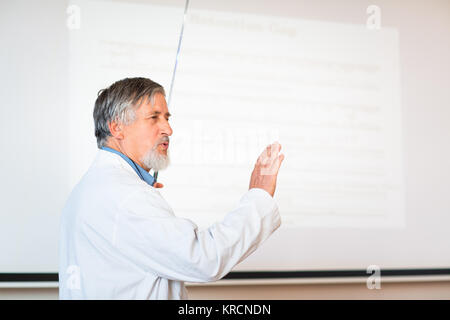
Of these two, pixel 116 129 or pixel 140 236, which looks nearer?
pixel 140 236

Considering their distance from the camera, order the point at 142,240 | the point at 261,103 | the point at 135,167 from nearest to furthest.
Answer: the point at 142,240 → the point at 135,167 → the point at 261,103

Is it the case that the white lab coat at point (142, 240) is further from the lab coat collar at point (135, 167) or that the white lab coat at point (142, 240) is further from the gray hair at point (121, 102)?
the gray hair at point (121, 102)

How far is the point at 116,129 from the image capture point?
1.25 m

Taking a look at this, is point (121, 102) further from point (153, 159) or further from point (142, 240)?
point (142, 240)

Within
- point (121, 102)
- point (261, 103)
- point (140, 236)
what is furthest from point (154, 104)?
point (261, 103)

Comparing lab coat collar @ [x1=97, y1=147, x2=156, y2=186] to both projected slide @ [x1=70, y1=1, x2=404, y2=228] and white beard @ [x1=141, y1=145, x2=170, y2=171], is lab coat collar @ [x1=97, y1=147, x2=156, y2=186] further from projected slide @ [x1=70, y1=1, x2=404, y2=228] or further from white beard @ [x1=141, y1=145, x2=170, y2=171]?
projected slide @ [x1=70, y1=1, x2=404, y2=228]

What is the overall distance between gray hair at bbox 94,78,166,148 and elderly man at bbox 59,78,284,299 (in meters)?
0.10

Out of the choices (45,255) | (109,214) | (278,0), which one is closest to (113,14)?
(278,0)

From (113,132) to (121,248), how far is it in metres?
0.37

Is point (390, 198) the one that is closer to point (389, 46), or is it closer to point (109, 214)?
point (389, 46)

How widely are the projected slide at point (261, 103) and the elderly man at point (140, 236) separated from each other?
43.2 inches

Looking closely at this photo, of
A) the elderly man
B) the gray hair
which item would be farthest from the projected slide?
the elderly man

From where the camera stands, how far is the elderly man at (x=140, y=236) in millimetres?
967

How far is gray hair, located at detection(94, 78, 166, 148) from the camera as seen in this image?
1.24 metres
